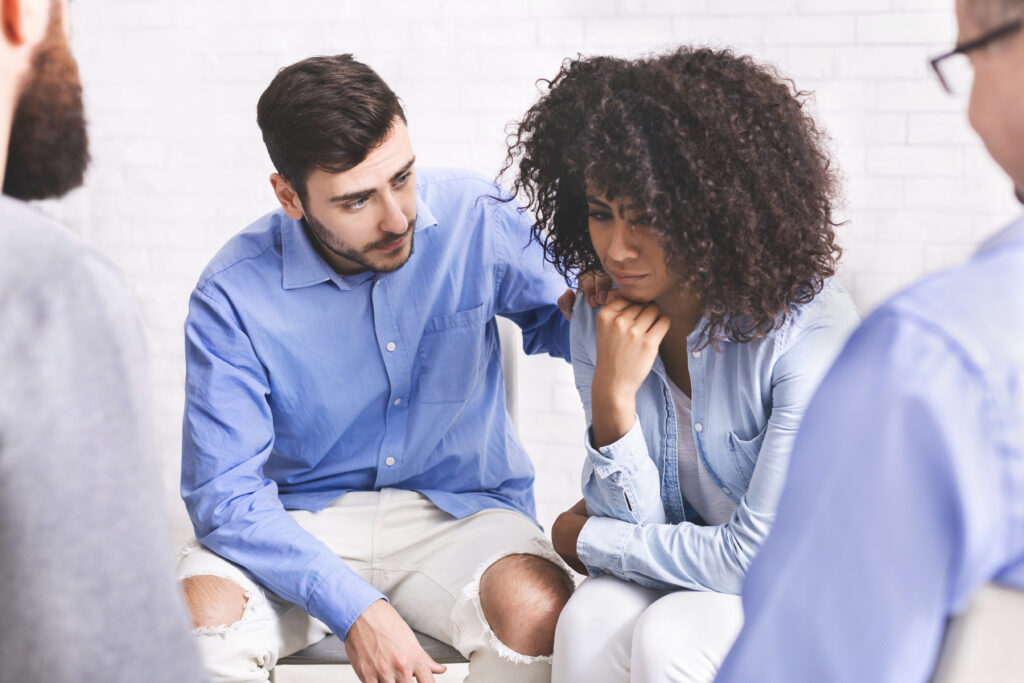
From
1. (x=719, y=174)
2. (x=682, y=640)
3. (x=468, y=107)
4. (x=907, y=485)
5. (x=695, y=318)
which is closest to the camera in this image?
(x=907, y=485)

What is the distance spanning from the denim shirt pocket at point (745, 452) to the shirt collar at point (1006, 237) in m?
0.79

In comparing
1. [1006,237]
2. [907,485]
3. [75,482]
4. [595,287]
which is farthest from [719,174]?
Result: [75,482]

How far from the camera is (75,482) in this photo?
0.56 meters

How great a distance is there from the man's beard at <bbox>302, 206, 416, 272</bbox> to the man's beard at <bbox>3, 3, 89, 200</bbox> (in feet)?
2.96

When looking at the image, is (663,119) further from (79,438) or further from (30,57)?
(79,438)

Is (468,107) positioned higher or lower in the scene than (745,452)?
higher

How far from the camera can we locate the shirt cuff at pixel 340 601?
58.9 inches

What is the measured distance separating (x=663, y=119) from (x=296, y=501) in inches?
38.9

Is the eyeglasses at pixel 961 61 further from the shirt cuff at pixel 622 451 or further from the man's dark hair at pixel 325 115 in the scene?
the man's dark hair at pixel 325 115

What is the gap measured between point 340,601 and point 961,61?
1171mm

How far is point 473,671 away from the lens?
150 centimetres

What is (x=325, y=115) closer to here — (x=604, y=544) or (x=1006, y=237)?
(x=604, y=544)

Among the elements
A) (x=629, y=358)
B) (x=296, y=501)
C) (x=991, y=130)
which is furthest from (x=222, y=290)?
(x=991, y=130)

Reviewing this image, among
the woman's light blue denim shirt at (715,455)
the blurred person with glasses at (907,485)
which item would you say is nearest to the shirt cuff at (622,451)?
the woman's light blue denim shirt at (715,455)
